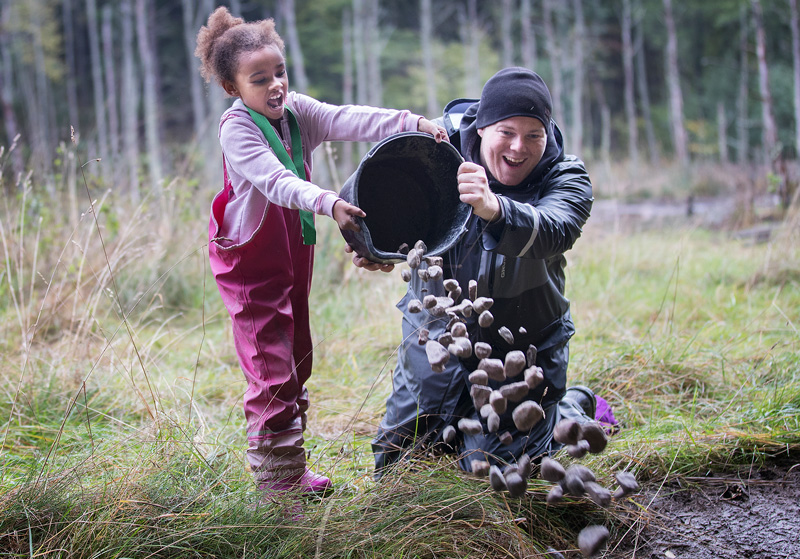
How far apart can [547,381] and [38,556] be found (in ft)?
4.95

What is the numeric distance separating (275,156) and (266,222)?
203 millimetres

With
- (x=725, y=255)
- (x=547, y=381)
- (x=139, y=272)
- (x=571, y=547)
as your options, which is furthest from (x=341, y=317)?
(x=725, y=255)

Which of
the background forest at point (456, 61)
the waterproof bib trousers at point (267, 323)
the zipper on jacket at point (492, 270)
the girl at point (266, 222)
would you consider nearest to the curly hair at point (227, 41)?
the girl at point (266, 222)

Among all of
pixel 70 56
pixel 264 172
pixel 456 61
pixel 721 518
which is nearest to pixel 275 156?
pixel 264 172

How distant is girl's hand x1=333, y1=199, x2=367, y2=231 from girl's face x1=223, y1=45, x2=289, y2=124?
446 millimetres

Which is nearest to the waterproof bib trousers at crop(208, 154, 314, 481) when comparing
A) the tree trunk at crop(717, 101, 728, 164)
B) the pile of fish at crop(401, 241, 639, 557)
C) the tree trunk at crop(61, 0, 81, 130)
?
the pile of fish at crop(401, 241, 639, 557)

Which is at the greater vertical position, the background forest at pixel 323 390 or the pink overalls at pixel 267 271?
the pink overalls at pixel 267 271

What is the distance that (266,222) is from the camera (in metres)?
1.94

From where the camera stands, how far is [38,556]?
5.10 ft

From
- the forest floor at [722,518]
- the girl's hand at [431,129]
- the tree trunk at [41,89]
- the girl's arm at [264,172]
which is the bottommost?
the forest floor at [722,518]

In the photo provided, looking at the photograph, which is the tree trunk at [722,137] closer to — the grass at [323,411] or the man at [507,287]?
the grass at [323,411]

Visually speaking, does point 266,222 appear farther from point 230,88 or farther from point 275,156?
point 230,88

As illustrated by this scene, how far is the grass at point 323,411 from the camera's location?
5.49 ft

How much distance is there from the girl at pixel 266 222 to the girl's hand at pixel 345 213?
0.73 feet
